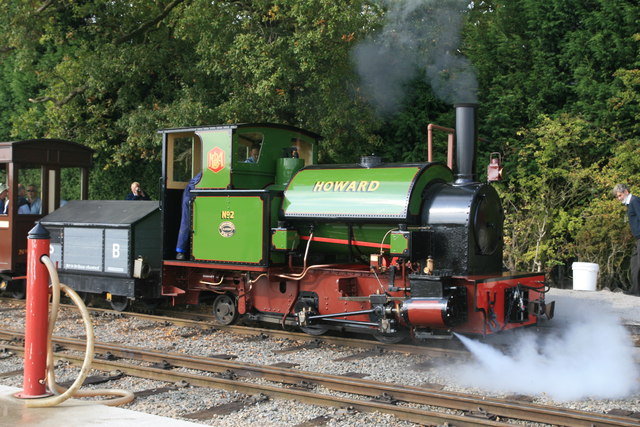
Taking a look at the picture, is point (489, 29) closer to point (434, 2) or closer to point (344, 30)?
point (434, 2)

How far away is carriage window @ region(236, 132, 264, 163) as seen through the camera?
8.32m

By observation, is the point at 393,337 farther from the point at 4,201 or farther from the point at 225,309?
the point at 4,201

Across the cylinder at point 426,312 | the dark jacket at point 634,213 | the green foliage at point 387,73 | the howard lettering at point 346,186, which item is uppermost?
the green foliage at point 387,73

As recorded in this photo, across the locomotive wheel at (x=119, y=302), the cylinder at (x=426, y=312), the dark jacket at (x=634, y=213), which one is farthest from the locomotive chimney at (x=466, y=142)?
the locomotive wheel at (x=119, y=302)

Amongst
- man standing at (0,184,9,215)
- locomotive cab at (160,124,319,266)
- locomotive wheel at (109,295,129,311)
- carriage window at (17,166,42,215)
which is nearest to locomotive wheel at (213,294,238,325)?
locomotive cab at (160,124,319,266)

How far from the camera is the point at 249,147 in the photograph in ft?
27.8

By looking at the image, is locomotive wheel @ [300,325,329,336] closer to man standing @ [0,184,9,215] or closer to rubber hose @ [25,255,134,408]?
rubber hose @ [25,255,134,408]

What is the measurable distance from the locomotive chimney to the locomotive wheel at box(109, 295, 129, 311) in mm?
5240

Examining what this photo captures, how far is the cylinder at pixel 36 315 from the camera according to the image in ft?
15.6

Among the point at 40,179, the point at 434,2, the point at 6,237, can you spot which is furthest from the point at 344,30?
the point at 6,237

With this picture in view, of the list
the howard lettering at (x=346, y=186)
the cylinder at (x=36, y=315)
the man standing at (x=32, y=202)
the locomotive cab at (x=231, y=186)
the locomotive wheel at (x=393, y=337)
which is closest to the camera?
the cylinder at (x=36, y=315)

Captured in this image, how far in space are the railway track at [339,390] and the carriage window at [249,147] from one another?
2619 millimetres

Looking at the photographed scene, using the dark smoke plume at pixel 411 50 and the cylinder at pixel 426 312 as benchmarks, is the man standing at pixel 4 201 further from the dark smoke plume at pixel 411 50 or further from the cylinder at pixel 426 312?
the cylinder at pixel 426 312

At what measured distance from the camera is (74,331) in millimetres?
8570
